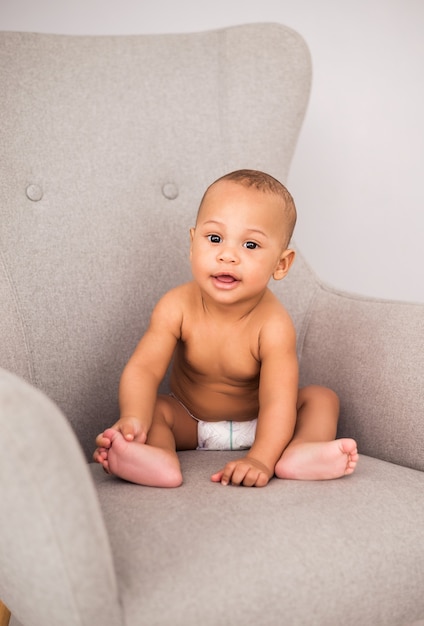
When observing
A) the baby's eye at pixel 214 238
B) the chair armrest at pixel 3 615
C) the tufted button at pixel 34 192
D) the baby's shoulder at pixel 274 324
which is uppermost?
the tufted button at pixel 34 192

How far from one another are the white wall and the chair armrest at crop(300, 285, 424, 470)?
68 centimetres

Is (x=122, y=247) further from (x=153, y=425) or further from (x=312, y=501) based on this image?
(x=312, y=501)

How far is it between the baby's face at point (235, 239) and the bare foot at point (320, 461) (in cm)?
28

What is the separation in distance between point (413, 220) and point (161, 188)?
2.96ft

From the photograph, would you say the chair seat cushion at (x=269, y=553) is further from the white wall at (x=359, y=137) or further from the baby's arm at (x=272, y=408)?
the white wall at (x=359, y=137)

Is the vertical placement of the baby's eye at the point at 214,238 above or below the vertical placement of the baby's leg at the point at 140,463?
above

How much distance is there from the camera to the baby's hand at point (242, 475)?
104 cm

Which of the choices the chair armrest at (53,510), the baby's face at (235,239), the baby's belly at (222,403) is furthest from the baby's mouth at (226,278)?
the chair armrest at (53,510)

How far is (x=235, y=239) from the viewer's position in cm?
121

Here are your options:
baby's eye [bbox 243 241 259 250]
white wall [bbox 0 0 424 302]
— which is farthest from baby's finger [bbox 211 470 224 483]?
white wall [bbox 0 0 424 302]

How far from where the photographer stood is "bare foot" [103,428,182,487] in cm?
103

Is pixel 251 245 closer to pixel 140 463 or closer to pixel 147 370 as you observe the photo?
pixel 147 370

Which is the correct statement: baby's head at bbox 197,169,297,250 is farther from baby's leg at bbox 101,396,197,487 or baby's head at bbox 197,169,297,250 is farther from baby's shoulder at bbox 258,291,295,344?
baby's leg at bbox 101,396,197,487

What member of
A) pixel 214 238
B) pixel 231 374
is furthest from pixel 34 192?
pixel 231 374
